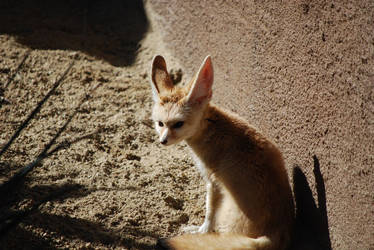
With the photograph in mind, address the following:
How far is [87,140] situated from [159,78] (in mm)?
992

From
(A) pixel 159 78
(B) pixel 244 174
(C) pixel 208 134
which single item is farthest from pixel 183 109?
(B) pixel 244 174

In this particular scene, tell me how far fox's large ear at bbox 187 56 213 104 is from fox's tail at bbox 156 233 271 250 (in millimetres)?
887

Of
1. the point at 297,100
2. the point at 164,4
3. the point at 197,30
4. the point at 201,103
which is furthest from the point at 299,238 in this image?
the point at 164,4

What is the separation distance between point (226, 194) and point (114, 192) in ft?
2.98

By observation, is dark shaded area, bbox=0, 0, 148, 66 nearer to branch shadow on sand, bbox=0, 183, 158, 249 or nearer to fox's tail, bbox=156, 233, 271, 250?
branch shadow on sand, bbox=0, 183, 158, 249

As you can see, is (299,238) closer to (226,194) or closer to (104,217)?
(226,194)

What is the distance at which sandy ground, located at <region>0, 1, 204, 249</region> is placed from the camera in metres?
2.68

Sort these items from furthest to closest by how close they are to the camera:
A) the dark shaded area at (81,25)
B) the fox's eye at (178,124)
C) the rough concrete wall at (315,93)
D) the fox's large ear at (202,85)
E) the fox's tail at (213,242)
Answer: the dark shaded area at (81,25) < the fox's eye at (178,124) < the fox's large ear at (202,85) < the fox's tail at (213,242) < the rough concrete wall at (315,93)

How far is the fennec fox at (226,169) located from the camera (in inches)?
95.8

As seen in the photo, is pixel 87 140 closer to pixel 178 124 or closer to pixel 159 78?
pixel 159 78

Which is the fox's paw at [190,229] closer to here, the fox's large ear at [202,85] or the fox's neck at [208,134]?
the fox's neck at [208,134]

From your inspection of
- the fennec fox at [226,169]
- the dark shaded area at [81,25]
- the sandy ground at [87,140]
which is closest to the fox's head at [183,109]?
the fennec fox at [226,169]

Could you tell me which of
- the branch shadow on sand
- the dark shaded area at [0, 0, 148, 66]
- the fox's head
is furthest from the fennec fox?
the dark shaded area at [0, 0, 148, 66]

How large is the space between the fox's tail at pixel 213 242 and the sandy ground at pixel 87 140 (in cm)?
43
